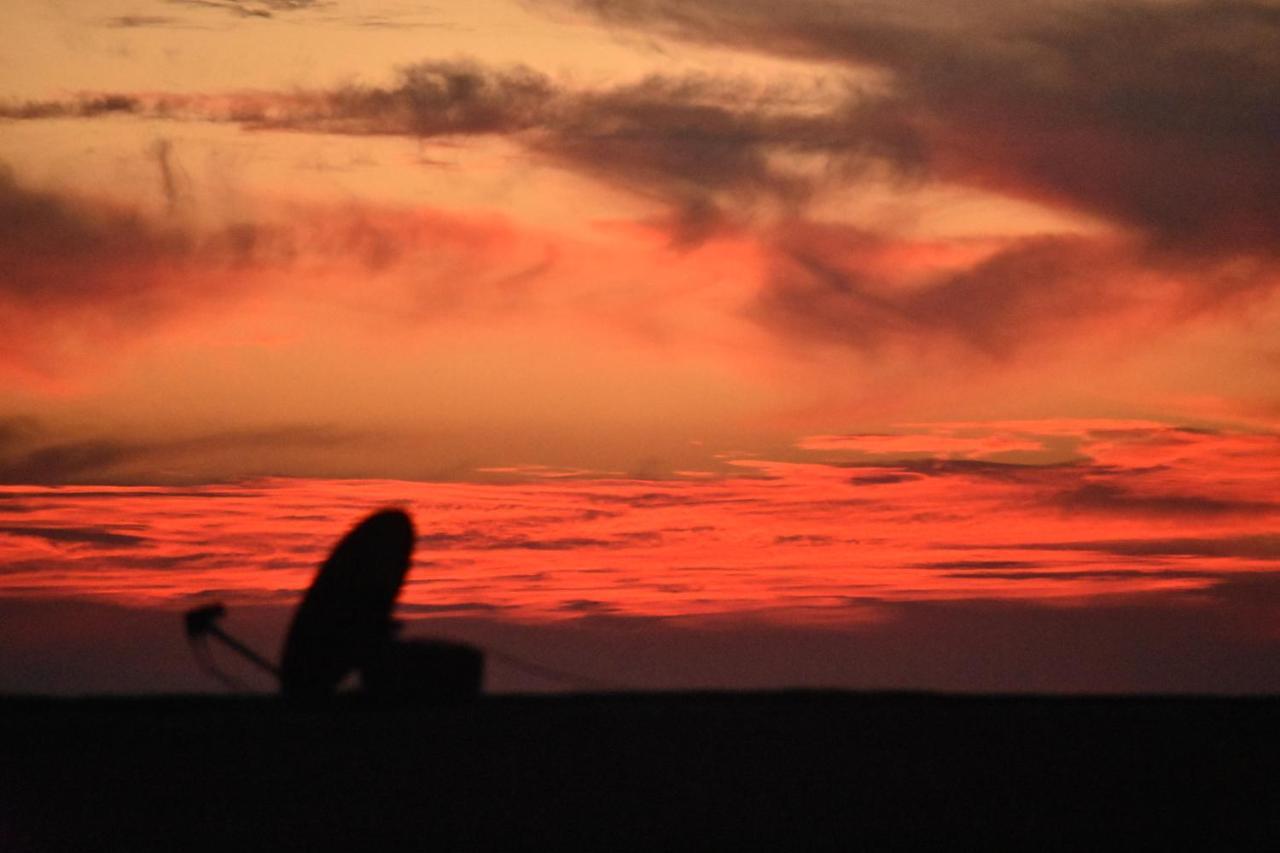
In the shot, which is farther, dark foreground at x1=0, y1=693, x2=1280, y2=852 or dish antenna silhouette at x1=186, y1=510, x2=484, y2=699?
dish antenna silhouette at x1=186, y1=510, x2=484, y2=699

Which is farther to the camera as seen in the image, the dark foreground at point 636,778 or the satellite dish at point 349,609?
the satellite dish at point 349,609

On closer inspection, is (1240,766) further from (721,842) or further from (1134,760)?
(721,842)

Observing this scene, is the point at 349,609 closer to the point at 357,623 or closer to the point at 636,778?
the point at 357,623

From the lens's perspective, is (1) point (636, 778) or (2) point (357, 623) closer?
(1) point (636, 778)

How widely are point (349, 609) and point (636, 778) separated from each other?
12.6 meters

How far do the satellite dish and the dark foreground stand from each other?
1.29 m

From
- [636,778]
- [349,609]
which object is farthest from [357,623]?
[636,778]

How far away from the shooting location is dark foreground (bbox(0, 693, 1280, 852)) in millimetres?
27984

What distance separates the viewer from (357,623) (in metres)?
44.7

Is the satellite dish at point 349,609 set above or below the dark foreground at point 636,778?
above

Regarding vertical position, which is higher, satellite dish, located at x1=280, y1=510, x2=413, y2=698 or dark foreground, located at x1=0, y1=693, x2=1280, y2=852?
satellite dish, located at x1=280, y1=510, x2=413, y2=698

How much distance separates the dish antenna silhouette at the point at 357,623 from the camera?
1758 inches

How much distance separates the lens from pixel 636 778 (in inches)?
1358

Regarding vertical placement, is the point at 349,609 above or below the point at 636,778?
above
